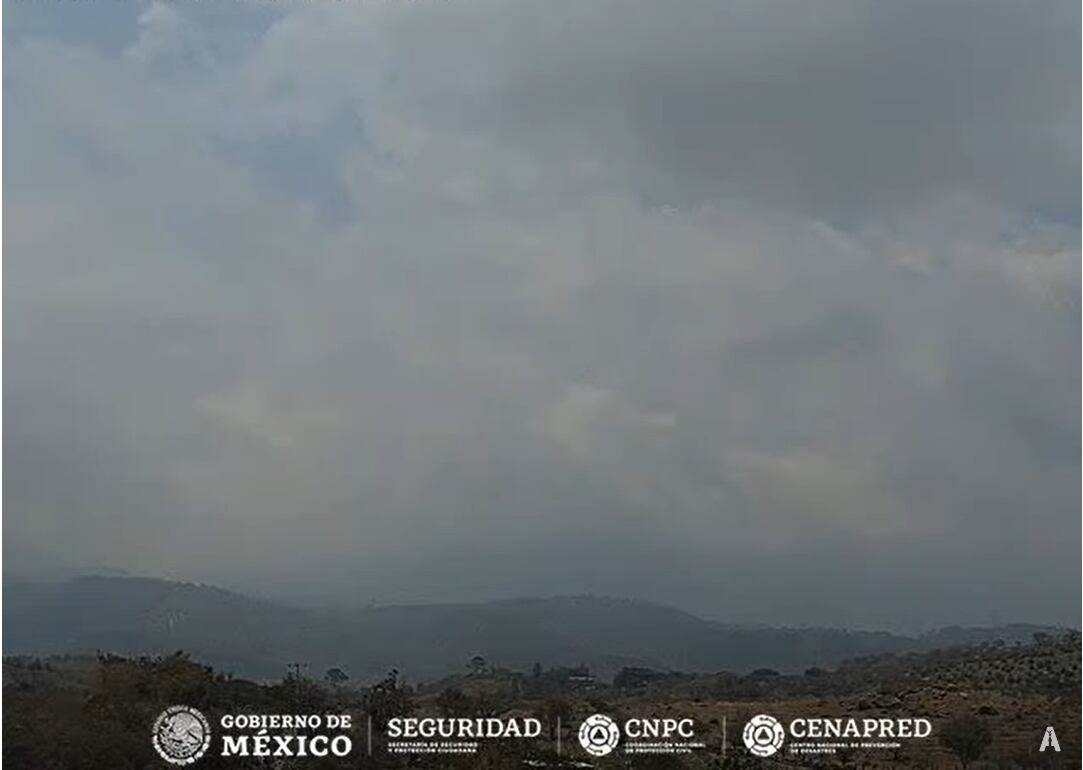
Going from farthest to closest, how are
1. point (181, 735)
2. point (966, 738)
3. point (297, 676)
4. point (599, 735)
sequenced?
1. point (297, 676)
2. point (966, 738)
3. point (599, 735)
4. point (181, 735)

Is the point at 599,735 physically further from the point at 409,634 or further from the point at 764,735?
the point at 409,634

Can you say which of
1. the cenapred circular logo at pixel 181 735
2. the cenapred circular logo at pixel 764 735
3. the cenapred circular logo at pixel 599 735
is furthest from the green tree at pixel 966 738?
the cenapred circular logo at pixel 181 735

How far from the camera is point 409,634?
2314 centimetres

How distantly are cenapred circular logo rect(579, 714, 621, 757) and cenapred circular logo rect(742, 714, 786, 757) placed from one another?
4.94 ft

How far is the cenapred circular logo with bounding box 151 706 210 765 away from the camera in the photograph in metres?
11.9

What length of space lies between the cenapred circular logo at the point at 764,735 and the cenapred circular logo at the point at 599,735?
151 centimetres

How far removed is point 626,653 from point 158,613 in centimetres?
946

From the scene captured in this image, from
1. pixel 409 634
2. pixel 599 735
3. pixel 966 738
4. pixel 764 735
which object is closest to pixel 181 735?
pixel 599 735

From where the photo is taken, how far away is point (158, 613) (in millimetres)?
21094

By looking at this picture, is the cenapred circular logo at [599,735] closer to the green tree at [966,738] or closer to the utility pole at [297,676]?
the utility pole at [297,676]

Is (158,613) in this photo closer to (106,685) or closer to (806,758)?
(106,685)

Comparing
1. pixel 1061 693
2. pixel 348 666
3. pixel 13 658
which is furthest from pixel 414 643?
pixel 1061 693

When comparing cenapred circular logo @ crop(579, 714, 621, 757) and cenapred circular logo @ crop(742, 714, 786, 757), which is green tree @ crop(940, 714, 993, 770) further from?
cenapred circular logo @ crop(579, 714, 621, 757)

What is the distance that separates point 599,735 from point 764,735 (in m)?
2.03
